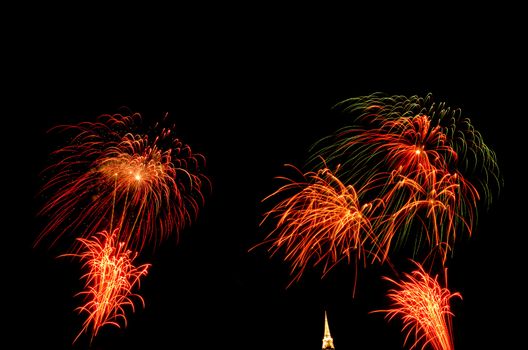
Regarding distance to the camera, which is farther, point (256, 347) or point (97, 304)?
point (256, 347)

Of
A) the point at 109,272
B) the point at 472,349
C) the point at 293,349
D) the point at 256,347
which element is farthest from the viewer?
the point at 293,349

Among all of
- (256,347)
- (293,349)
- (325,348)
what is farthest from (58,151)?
(325,348)

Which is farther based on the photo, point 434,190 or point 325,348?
point 325,348

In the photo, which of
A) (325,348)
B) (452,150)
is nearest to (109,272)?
(452,150)

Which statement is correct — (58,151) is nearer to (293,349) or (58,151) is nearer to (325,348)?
(293,349)

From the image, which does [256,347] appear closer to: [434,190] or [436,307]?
[436,307]

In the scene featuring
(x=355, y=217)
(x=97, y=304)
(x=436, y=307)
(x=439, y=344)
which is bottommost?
(x=97, y=304)

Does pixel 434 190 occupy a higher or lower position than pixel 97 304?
higher

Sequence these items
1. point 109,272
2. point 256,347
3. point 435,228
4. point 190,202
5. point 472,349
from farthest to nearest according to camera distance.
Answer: point 256,347 < point 472,349 < point 190,202 < point 109,272 < point 435,228

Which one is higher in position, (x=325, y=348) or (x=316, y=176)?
(x=316, y=176)

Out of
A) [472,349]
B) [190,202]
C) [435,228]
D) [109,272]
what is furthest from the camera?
[472,349]
